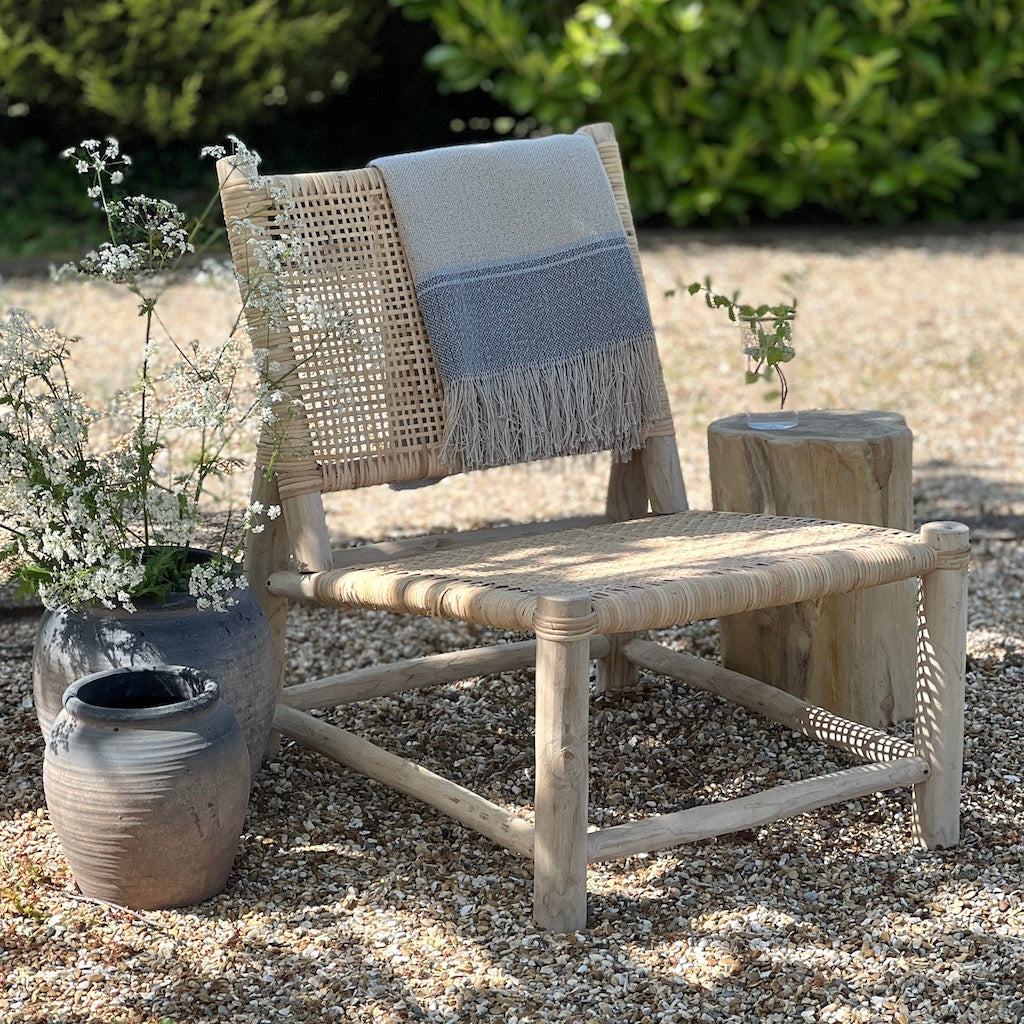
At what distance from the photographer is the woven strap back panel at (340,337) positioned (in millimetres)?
2369

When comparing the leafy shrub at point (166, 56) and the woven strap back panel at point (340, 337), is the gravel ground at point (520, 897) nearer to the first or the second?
the woven strap back panel at point (340, 337)

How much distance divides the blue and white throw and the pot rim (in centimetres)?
63

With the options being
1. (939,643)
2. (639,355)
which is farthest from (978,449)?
(939,643)

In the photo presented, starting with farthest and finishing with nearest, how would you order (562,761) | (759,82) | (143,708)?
(759,82) < (143,708) < (562,761)

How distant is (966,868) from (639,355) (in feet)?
Result: 3.27

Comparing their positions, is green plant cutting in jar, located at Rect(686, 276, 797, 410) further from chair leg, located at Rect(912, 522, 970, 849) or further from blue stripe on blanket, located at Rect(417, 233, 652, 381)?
chair leg, located at Rect(912, 522, 970, 849)

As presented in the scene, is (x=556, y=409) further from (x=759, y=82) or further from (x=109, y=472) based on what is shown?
(x=759, y=82)

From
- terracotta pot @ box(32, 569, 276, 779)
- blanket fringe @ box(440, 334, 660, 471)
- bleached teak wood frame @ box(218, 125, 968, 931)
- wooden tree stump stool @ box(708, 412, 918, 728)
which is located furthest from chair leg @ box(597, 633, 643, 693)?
terracotta pot @ box(32, 569, 276, 779)

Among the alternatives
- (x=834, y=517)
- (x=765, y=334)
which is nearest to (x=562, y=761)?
(x=834, y=517)

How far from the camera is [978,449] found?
4.68 metres

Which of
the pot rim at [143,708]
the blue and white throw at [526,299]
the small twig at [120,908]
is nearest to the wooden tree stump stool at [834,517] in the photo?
the blue and white throw at [526,299]

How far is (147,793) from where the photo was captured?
6.44 feet

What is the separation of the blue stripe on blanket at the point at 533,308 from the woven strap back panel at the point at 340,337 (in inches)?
2.7

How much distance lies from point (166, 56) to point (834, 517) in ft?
17.3
